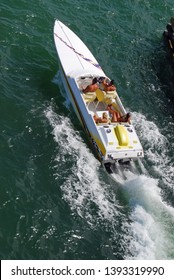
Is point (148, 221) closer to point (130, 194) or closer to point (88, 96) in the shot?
point (130, 194)

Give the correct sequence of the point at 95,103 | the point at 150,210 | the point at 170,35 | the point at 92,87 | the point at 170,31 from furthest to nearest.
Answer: the point at 170,31, the point at 170,35, the point at 95,103, the point at 92,87, the point at 150,210

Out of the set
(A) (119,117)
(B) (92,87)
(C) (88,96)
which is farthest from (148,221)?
(B) (92,87)

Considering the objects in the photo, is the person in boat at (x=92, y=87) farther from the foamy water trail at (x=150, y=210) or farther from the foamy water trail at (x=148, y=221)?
the foamy water trail at (x=148, y=221)

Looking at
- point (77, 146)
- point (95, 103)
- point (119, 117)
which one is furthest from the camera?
point (95, 103)

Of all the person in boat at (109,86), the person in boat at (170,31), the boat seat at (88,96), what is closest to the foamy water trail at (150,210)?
the person in boat at (109,86)

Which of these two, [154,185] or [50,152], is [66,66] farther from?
[154,185]

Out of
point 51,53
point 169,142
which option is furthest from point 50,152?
point 51,53
